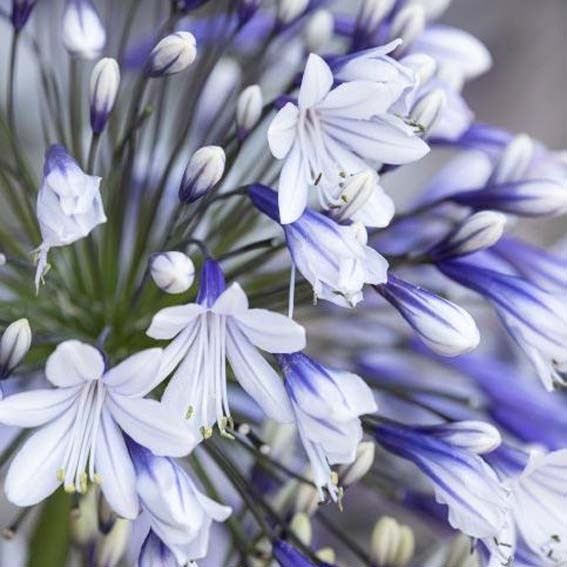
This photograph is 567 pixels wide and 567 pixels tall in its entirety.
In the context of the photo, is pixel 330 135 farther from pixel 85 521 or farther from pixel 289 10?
pixel 85 521

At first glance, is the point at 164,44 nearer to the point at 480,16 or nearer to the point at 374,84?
the point at 374,84

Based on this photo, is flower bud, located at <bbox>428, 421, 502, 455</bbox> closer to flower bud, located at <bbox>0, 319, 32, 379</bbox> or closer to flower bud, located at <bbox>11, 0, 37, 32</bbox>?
flower bud, located at <bbox>0, 319, 32, 379</bbox>

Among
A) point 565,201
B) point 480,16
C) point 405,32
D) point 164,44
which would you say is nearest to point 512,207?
point 565,201

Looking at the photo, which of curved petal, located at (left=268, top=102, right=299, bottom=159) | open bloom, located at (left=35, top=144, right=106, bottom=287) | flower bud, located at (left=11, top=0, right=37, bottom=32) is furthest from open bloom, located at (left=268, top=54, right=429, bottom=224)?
flower bud, located at (left=11, top=0, right=37, bottom=32)

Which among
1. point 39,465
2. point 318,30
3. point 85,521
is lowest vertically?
point 85,521

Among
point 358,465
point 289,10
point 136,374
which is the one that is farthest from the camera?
point 289,10

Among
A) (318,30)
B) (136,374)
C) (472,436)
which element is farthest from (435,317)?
(318,30)

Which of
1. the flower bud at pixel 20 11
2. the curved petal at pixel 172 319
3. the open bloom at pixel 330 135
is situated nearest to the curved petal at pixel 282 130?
the open bloom at pixel 330 135
